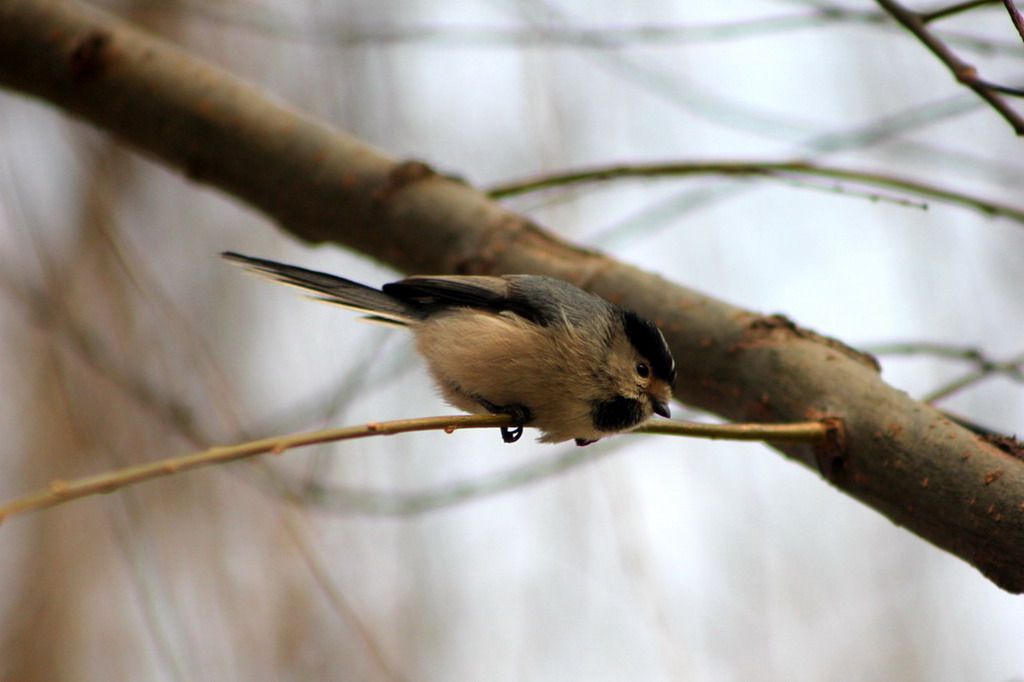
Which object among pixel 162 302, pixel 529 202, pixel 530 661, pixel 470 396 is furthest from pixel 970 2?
pixel 530 661

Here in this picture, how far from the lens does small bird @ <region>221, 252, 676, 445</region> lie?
1.93 m

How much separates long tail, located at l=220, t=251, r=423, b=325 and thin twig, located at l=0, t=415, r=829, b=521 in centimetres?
60

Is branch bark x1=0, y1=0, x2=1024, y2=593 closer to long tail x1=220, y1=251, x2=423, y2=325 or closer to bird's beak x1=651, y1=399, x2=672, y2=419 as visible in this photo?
bird's beak x1=651, y1=399, x2=672, y2=419

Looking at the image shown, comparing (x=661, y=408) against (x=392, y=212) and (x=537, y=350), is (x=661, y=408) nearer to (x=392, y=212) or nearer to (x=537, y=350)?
(x=537, y=350)

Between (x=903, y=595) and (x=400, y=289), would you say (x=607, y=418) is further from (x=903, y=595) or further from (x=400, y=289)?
(x=903, y=595)

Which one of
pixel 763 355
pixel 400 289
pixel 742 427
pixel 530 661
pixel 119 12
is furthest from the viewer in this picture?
pixel 119 12

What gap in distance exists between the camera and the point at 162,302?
7.34 feet

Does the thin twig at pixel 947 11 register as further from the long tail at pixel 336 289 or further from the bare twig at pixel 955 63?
the long tail at pixel 336 289

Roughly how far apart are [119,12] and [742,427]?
15.9 ft

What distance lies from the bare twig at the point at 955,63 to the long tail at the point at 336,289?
1309 mm

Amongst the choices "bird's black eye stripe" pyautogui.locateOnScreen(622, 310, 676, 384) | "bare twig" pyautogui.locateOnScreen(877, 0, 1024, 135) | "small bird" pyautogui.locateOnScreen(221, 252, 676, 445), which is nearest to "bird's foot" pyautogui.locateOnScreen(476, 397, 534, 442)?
"small bird" pyautogui.locateOnScreen(221, 252, 676, 445)

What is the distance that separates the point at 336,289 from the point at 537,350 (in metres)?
0.54

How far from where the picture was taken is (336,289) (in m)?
2.04

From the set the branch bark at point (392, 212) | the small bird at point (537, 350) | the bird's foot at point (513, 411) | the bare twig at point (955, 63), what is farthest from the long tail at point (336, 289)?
the bare twig at point (955, 63)
